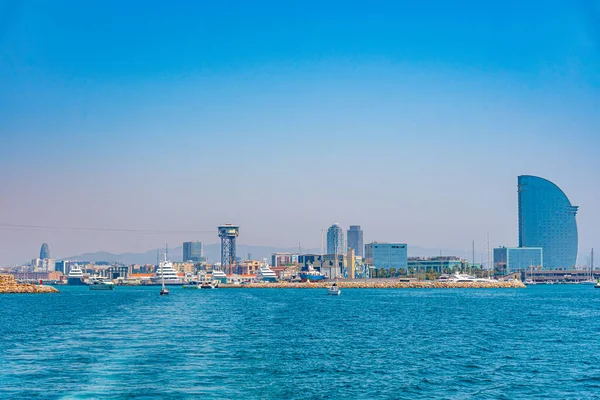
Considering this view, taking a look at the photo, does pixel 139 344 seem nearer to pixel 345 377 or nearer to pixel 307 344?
pixel 307 344

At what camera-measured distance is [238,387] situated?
32625mm

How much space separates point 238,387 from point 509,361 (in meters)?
17.4

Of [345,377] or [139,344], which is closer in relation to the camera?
[345,377]

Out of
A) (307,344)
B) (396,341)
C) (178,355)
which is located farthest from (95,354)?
(396,341)

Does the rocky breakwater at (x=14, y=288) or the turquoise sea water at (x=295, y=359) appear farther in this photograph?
the rocky breakwater at (x=14, y=288)

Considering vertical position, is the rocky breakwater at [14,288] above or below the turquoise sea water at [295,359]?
below

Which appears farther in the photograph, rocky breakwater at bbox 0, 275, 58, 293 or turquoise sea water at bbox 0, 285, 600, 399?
rocky breakwater at bbox 0, 275, 58, 293

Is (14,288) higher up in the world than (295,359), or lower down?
lower down

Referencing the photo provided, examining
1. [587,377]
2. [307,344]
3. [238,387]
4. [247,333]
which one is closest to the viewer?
[238,387]

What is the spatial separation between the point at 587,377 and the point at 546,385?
3.61 meters

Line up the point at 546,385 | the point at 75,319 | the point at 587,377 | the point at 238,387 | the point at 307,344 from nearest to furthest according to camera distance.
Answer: the point at 238,387 < the point at 546,385 < the point at 587,377 < the point at 307,344 < the point at 75,319

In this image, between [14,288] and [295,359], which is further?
[14,288]

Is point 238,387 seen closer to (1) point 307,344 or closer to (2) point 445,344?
(1) point 307,344

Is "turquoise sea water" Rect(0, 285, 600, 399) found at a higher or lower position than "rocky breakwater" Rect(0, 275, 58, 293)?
higher
